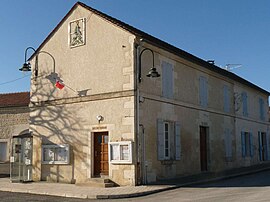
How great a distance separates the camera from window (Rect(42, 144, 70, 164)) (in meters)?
15.0

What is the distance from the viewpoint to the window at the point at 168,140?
573 inches

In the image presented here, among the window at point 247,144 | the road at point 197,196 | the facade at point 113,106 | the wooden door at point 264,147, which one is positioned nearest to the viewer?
the road at point 197,196

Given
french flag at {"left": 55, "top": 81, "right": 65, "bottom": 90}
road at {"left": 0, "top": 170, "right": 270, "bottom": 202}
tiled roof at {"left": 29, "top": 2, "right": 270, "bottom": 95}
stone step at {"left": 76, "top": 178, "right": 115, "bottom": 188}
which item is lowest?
road at {"left": 0, "top": 170, "right": 270, "bottom": 202}

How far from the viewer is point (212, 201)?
9594 mm

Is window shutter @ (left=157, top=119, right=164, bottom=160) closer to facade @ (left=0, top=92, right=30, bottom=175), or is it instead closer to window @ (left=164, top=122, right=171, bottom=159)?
window @ (left=164, top=122, right=171, bottom=159)

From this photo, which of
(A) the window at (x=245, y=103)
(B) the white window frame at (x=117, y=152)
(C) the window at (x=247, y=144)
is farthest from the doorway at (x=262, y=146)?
(B) the white window frame at (x=117, y=152)

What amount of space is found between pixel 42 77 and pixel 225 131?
10048mm

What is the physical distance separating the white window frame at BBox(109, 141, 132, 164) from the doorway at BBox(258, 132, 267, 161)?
15.0 meters

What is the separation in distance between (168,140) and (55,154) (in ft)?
15.1

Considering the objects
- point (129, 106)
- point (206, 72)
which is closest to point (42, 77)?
point (129, 106)

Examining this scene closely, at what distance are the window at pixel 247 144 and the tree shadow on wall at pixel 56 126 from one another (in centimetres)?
1156

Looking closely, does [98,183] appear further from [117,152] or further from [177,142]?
[177,142]

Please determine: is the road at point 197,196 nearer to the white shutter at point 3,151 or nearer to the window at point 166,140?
the window at point 166,140

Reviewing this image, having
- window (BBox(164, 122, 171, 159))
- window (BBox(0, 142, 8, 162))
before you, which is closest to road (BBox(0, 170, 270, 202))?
window (BBox(164, 122, 171, 159))
